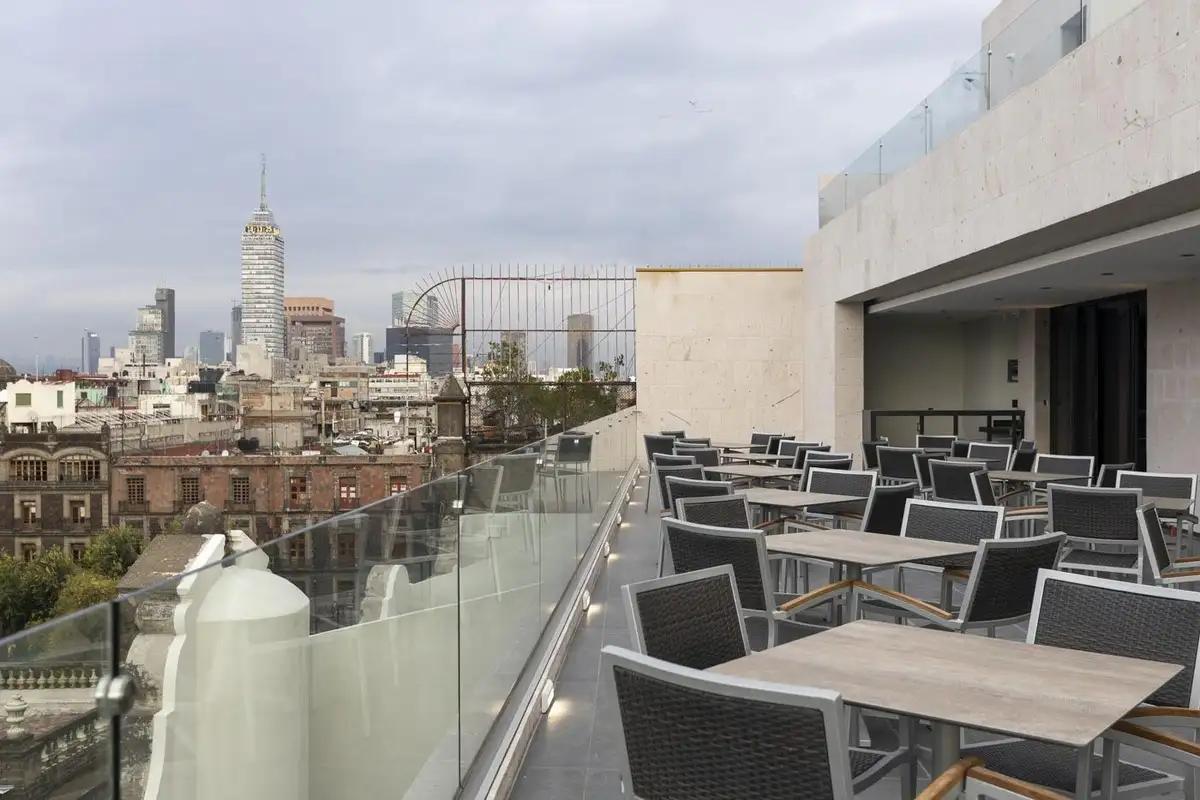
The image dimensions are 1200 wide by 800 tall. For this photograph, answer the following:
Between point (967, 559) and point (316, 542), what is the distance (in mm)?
3149

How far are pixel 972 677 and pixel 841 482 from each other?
4.23 meters

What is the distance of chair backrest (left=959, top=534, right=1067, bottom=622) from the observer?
341 centimetres

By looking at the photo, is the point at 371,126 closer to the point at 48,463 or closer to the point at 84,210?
the point at 84,210

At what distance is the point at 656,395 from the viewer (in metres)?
17.6

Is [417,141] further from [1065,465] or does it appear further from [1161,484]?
[1161,484]

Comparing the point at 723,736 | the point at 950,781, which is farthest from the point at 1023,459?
the point at 723,736

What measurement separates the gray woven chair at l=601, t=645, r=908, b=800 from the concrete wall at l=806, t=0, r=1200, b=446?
230 inches

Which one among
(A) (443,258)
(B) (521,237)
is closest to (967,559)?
(B) (521,237)

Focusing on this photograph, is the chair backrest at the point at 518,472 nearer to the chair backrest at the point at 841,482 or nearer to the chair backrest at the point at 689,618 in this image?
the chair backrest at the point at 689,618

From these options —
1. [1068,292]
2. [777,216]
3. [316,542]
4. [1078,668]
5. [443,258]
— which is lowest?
[1078,668]

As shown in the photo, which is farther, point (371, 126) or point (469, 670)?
point (371, 126)

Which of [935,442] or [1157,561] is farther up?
[935,442]

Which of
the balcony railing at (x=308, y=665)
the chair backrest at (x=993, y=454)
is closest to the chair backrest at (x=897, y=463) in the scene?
the chair backrest at (x=993, y=454)

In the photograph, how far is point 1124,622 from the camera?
8.45 feet
